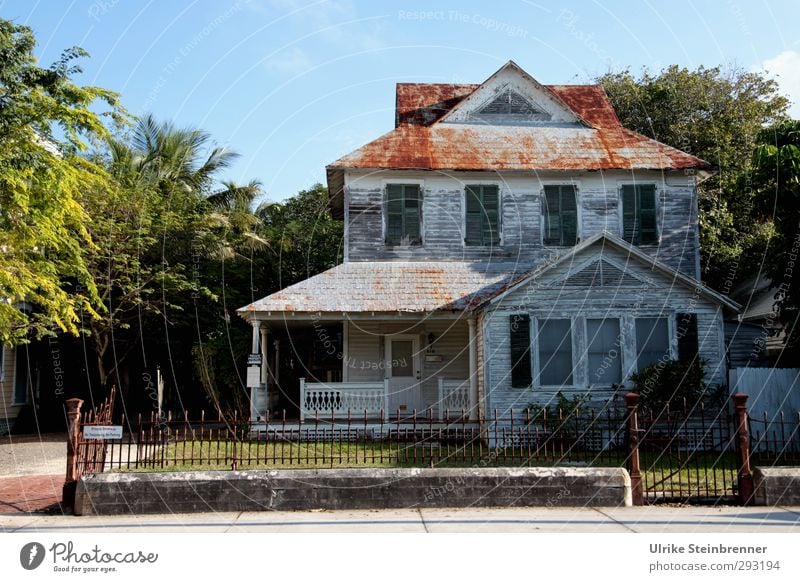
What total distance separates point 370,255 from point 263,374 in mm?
4454

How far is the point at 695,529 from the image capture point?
8.93 m

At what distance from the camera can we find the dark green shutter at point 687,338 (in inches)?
667

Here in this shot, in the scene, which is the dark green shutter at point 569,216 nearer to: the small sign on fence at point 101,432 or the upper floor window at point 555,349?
Result: the upper floor window at point 555,349

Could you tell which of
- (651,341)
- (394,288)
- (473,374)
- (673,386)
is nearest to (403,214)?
(394,288)

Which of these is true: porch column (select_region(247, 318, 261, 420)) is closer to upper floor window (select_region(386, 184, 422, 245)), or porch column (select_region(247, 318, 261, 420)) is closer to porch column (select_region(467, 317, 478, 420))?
upper floor window (select_region(386, 184, 422, 245))

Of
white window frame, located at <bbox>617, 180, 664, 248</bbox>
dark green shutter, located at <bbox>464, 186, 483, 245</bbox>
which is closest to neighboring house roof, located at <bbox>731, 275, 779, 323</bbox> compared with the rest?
white window frame, located at <bbox>617, 180, 664, 248</bbox>

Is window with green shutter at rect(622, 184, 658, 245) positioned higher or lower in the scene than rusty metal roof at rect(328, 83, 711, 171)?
lower

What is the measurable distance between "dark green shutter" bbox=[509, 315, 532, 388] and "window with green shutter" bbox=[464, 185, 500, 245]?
15.1 ft

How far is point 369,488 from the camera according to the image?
10.4 meters

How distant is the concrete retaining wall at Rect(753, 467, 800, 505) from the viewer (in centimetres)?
1062

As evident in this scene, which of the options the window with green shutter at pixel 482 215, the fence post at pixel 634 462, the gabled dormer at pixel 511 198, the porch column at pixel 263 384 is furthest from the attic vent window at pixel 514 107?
the fence post at pixel 634 462

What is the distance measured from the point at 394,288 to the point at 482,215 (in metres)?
3.81

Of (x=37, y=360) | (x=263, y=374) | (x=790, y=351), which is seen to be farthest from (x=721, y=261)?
(x=37, y=360)

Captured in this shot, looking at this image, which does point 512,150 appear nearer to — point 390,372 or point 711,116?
point 390,372
